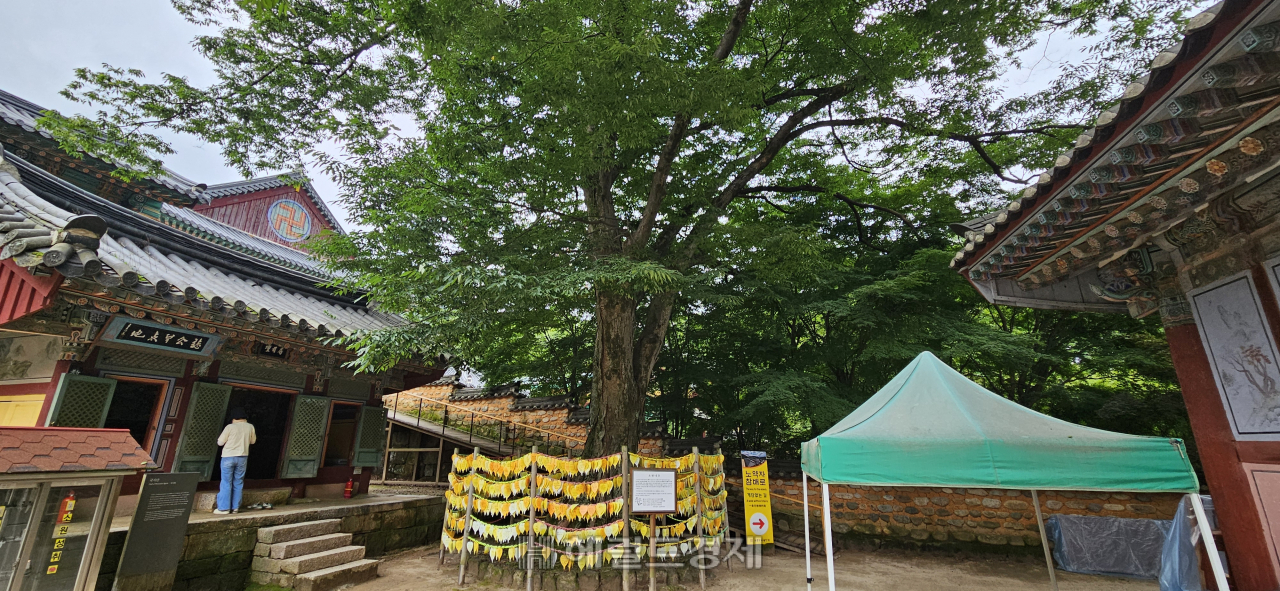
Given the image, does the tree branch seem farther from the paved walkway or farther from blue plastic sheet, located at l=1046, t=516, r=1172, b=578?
blue plastic sheet, located at l=1046, t=516, r=1172, b=578

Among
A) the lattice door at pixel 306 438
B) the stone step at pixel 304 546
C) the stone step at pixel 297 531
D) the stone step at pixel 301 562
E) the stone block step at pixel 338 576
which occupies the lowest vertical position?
the stone block step at pixel 338 576

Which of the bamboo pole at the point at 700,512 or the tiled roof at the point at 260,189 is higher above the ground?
the tiled roof at the point at 260,189

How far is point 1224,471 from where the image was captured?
3377 millimetres

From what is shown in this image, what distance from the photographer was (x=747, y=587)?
6.20 metres

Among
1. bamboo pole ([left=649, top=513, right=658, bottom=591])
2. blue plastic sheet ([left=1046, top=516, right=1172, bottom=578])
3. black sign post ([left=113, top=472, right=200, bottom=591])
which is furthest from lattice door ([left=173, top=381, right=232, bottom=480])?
blue plastic sheet ([left=1046, top=516, right=1172, bottom=578])

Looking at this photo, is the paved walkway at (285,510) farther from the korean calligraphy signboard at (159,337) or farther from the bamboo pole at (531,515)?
the bamboo pole at (531,515)

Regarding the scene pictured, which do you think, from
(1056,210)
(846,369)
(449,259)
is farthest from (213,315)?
(846,369)

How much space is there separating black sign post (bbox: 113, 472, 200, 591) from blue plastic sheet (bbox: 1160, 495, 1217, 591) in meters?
8.24

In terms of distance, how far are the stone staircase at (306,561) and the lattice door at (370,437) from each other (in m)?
2.38

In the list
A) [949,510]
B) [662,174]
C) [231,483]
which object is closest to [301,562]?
[231,483]

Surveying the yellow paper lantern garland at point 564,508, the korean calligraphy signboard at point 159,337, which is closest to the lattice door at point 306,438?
the korean calligraphy signboard at point 159,337

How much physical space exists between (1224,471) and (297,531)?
8773 millimetres

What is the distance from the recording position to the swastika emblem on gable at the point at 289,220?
52.9 ft

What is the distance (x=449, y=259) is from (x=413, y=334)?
106 cm
